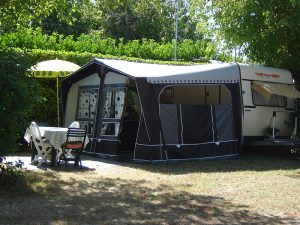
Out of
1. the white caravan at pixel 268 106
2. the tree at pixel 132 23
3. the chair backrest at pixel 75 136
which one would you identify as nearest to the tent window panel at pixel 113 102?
the chair backrest at pixel 75 136

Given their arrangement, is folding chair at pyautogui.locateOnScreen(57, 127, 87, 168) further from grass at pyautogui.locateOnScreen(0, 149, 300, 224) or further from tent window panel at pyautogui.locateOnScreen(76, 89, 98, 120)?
tent window panel at pyautogui.locateOnScreen(76, 89, 98, 120)

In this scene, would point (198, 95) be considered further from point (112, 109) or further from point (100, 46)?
point (100, 46)

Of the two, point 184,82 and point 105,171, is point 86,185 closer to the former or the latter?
point 105,171

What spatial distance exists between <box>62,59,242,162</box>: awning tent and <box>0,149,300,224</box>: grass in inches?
26.0

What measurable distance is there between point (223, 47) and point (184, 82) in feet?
17.7

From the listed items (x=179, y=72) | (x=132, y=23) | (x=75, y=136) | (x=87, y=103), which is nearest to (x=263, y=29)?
(x=179, y=72)

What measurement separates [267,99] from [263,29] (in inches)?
99.6

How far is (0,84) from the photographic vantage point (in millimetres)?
7734

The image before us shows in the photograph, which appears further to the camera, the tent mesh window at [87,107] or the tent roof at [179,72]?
the tent mesh window at [87,107]

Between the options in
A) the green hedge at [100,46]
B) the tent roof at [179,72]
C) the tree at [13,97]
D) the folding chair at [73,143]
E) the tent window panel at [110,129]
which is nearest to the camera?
the tree at [13,97]

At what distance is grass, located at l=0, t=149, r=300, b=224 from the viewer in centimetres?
→ 664

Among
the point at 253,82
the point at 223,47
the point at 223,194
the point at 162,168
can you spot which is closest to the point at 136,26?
the point at 223,47

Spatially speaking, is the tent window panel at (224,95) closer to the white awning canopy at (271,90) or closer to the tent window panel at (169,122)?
the white awning canopy at (271,90)

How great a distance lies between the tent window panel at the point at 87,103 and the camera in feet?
46.0
